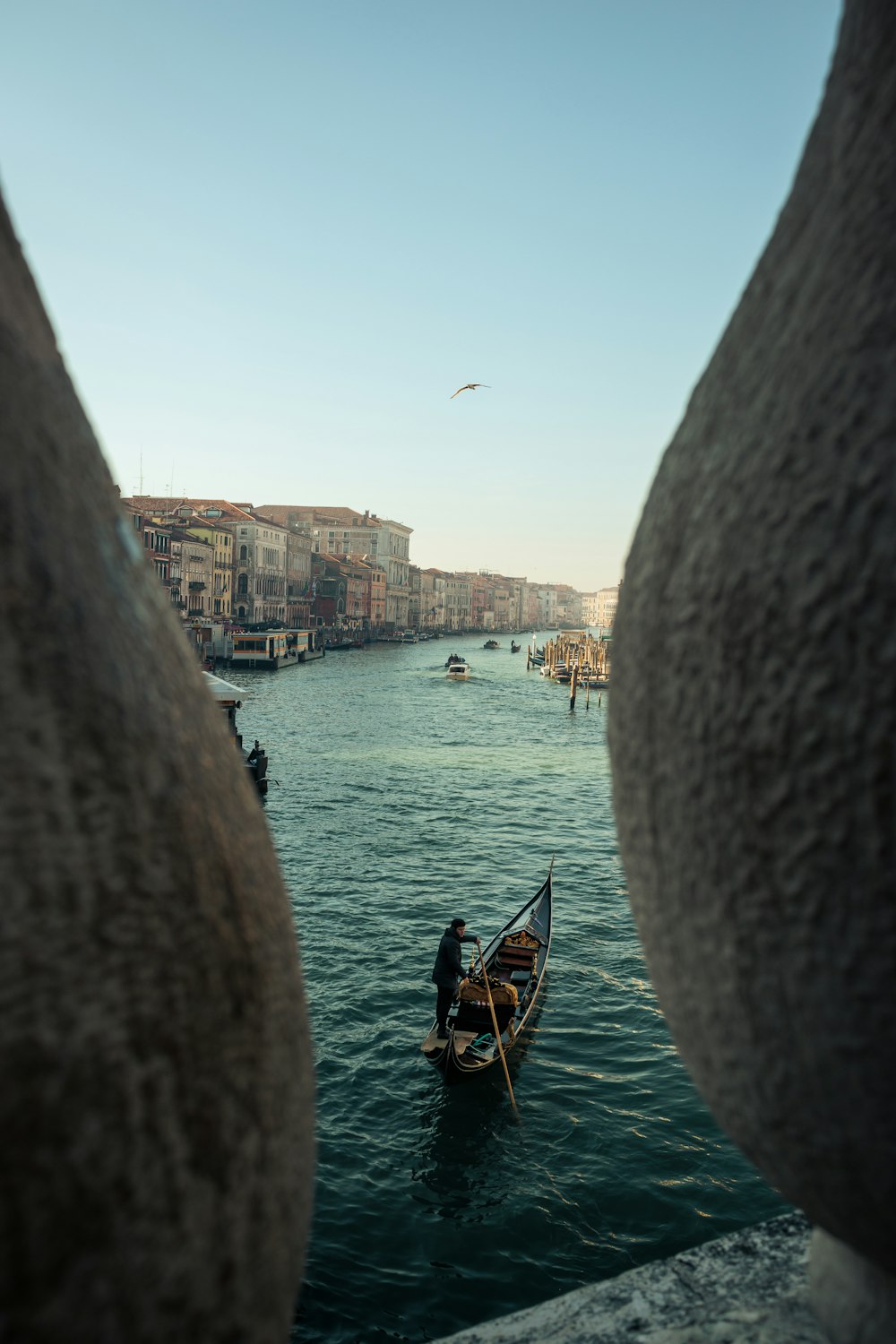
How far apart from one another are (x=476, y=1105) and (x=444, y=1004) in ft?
2.68

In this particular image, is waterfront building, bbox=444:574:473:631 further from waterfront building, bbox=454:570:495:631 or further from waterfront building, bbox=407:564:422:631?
waterfront building, bbox=407:564:422:631

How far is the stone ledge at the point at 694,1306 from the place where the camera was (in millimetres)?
1160

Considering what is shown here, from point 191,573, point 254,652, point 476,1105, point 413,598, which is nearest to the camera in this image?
point 476,1105

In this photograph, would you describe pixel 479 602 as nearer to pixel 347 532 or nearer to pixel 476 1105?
pixel 347 532

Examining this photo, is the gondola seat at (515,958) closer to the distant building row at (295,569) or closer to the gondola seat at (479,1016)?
the gondola seat at (479,1016)

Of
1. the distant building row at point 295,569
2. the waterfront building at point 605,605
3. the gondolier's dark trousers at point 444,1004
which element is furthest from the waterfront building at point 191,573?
the waterfront building at point 605,605

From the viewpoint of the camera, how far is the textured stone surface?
1.62ft

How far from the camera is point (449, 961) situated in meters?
7.10

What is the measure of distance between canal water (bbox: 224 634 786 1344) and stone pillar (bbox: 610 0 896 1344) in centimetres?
454

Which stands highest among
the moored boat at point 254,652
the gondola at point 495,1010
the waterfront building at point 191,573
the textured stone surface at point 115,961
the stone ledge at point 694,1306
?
the waterfront building at point 191,573

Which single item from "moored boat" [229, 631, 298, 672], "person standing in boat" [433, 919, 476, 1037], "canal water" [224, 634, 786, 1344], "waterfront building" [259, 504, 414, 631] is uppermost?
"waterfront building" [259, 504, 414, 631]

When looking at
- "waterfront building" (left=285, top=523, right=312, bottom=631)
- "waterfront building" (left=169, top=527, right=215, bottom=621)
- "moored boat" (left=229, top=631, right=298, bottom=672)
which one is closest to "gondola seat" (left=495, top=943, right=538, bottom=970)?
"moored boat" (left=229, top=631, right=298, bottom=672)

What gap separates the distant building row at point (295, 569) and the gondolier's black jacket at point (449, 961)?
76.1 feet

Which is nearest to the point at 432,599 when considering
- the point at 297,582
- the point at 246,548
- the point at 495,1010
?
the point at 297,582
